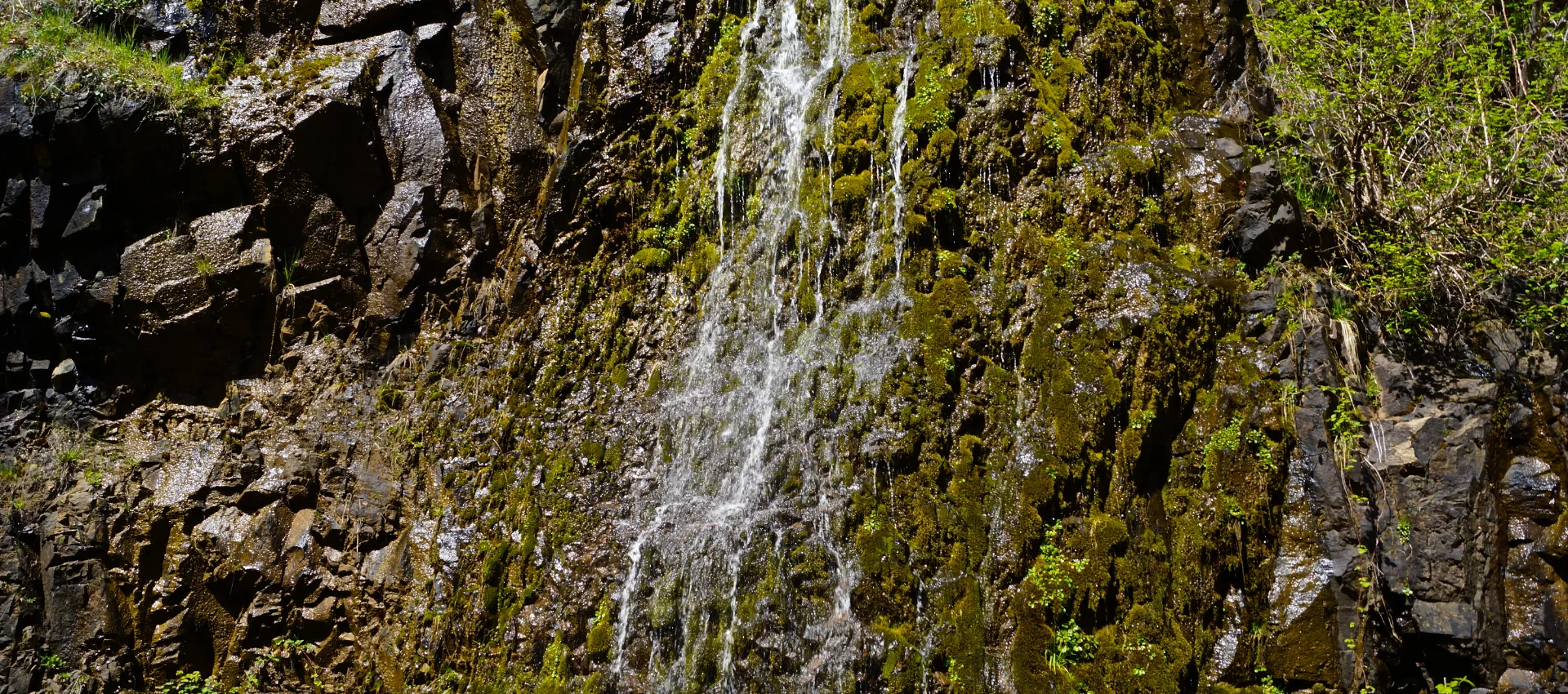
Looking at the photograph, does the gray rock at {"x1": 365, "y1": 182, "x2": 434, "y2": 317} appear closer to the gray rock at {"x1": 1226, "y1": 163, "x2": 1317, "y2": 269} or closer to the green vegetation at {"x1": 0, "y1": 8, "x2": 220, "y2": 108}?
the green vegetation at {"x1": 0, "y1": 8, "x2": 220, "y2": 108}

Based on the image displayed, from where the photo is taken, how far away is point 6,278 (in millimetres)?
8156

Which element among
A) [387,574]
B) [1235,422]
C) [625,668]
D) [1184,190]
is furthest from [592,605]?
[1184,190]

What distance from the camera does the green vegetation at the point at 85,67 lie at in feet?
27.5

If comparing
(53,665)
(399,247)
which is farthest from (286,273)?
(53,665)

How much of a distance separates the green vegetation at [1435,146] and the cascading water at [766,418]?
9.87ft

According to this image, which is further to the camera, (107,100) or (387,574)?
(107,100)

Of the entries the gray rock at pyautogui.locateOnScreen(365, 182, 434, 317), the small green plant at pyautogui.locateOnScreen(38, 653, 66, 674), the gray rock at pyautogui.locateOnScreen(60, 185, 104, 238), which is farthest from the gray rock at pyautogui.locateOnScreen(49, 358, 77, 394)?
the gray rock at pyautogui.locateOnScreen(365, 182, 434, 317)

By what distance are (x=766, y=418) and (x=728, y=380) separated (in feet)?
1.68

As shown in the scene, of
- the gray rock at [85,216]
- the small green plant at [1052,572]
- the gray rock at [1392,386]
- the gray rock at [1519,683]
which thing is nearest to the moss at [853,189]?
the small green plant at [1052,572]

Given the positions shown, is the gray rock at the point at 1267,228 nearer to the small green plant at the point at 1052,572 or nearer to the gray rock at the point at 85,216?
the small green plant at the point at 1052,572

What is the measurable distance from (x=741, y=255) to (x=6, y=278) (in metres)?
6.77

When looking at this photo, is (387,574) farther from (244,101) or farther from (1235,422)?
(1235,422)

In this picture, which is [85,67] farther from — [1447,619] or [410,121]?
[1447,619]

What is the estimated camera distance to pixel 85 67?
27.6 feet
